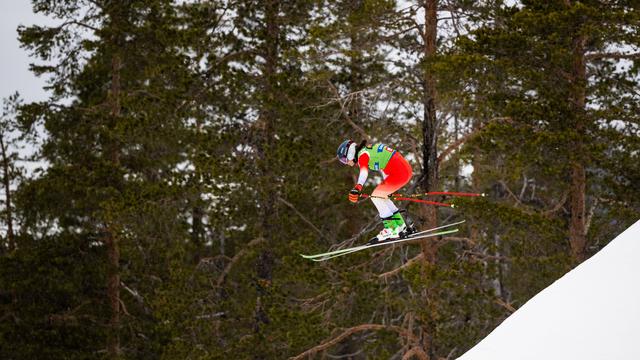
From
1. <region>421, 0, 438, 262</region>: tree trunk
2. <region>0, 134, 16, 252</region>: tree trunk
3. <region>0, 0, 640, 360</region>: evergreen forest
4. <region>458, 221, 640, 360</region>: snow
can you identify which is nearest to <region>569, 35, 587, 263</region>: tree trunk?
<region>0, 0, 640, 360</region>: evergreen forest

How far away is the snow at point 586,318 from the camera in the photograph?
303 inches

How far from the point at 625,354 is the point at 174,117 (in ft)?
42.2

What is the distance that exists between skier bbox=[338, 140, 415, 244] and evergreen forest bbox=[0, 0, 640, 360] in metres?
2.27

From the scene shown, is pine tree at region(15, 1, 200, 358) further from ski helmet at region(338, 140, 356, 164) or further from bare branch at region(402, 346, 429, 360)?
ski helmet at region(338, 140, 356, 164)

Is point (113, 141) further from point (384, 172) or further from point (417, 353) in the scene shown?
point (384, 172)

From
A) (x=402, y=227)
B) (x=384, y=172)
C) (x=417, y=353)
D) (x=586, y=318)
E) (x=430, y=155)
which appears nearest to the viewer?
(x=586, y=318)

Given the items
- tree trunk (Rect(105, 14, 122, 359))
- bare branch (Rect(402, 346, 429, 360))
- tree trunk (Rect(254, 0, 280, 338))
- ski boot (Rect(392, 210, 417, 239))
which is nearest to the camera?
ski boot (Rect(392, 210, 417, 239))

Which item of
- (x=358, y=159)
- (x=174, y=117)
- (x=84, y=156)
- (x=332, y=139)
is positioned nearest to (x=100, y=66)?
(x=84, y=156)

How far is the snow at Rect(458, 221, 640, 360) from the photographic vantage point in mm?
7695

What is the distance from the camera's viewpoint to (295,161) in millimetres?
16875

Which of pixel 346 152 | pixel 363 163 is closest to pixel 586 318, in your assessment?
pixel 363 163

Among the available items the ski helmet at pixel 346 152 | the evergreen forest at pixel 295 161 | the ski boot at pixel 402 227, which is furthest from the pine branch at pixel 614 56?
the ski helmet at pixel 346 152

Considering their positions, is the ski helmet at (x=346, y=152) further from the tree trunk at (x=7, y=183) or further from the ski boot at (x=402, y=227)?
the tree trunk at (x=7, y=183)

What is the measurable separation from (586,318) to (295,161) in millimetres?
9258
